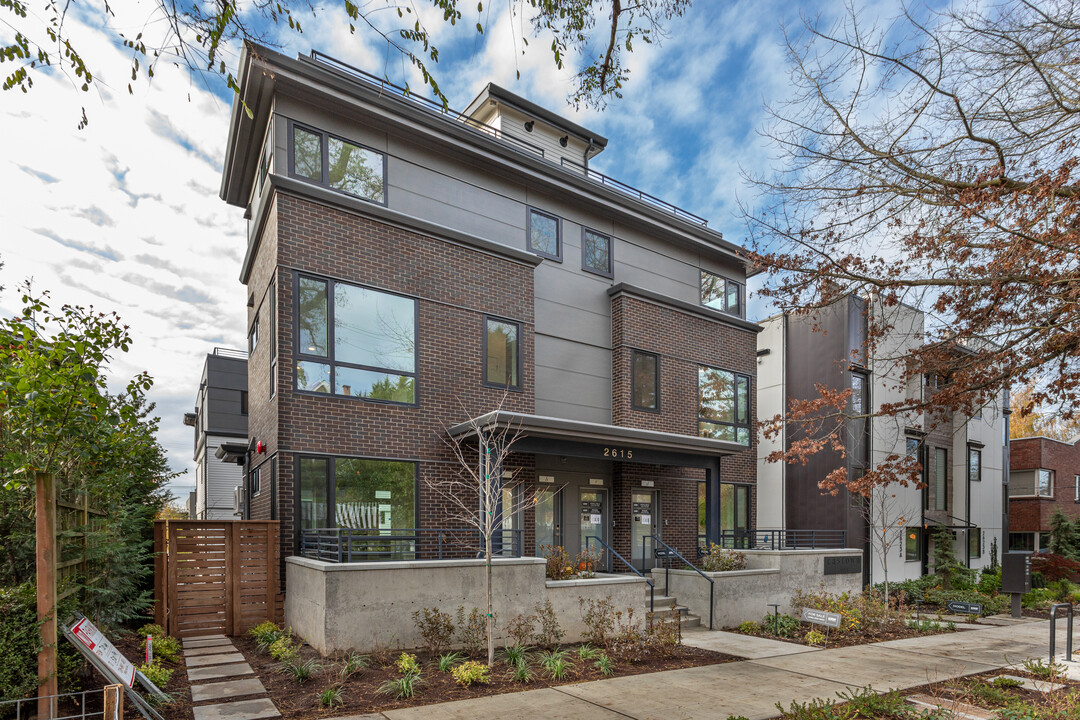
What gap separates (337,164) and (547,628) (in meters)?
9.48

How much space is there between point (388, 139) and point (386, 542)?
806cm

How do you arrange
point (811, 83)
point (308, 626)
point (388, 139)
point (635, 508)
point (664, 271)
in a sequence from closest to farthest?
point (811, 83)
point (308, 626)
point (388, 139)
point (635, 508)
point (664, 271)

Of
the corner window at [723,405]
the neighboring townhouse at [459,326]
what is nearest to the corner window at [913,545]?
the neighboring townhouse at [459,326]

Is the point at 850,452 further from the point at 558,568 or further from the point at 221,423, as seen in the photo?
the point at 221,423

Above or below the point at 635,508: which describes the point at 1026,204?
above

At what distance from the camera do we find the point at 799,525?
20031 mm

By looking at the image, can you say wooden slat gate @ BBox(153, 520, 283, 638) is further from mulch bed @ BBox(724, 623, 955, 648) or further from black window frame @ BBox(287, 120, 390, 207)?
mulch bed @ BBox(724, 623, 955, 648)

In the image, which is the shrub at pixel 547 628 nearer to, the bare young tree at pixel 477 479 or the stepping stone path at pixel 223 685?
the bare young tree at pixel 477 479

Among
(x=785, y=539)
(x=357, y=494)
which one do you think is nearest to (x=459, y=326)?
(x=357, y=494)

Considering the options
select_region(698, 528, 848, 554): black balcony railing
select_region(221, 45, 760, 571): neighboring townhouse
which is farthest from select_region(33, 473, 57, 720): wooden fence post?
select_region(698, 528, 848, 554): black balcony railing

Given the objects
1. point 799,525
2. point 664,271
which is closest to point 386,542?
point 664,271

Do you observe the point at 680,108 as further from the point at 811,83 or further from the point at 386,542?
the point at 386,542

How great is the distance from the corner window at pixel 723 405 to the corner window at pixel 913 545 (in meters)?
7.13

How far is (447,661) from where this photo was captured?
9023 millimetres
